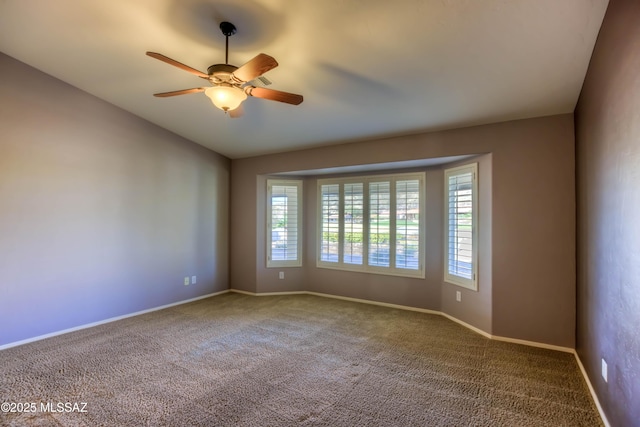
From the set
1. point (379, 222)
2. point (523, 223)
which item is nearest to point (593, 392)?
point (523, 223)

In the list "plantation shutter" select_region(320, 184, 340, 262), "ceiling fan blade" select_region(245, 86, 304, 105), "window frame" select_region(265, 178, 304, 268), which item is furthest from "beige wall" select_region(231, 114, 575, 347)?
"ceiling fan blade" select_region(245, 86, 304, 105)

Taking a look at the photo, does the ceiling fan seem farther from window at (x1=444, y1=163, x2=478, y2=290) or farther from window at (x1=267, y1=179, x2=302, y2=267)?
window at (x1=267, y1=179, x2=302, y2=267)

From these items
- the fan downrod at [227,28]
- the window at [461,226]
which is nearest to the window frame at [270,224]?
the window at [461,226]

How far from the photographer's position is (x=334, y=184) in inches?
207

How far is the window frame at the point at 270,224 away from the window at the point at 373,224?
0.38m

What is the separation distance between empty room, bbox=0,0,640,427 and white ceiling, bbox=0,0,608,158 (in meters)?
0.02

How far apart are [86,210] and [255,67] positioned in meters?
3.20

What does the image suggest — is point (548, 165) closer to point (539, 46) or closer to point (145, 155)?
point (539, 46)

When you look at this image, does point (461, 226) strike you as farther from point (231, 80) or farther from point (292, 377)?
point (231, 80)

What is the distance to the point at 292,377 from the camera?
263 centimetres

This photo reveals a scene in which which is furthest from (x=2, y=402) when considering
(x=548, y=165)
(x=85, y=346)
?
(x=548, y=165)

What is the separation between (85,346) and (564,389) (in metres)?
4.55

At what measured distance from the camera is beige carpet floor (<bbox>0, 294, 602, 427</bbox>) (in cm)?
212

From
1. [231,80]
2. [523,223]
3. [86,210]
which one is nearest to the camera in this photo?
[231,80]
